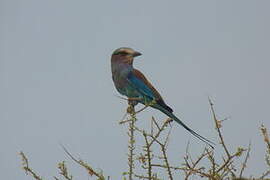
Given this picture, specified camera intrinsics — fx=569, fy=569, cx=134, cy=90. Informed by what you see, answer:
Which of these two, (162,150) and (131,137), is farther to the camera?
(131,137)

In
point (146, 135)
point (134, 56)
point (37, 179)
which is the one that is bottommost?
point (37, 179)

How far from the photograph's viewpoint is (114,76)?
319 inches

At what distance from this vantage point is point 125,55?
799 cm

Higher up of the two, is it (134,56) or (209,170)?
(134,56)

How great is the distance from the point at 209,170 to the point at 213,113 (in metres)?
0.46

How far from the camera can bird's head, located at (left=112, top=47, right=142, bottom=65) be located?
26.2 feet

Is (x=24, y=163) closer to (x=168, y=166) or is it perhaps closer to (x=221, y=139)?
(x=168, y=166)

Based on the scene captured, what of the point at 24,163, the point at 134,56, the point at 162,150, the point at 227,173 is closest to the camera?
the point at 227,173

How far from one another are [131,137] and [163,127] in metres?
0.37

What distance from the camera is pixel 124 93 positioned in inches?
320

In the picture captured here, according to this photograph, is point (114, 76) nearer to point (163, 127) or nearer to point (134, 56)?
point (134, 56)

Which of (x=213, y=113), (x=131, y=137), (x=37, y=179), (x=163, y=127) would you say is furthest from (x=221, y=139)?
(x=37, y=179)

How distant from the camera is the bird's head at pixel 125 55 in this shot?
7.98 meters

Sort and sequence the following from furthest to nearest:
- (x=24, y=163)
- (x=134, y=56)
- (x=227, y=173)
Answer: (x=134, y=56) → (x=24, y=163) → (x=227, y=173)
